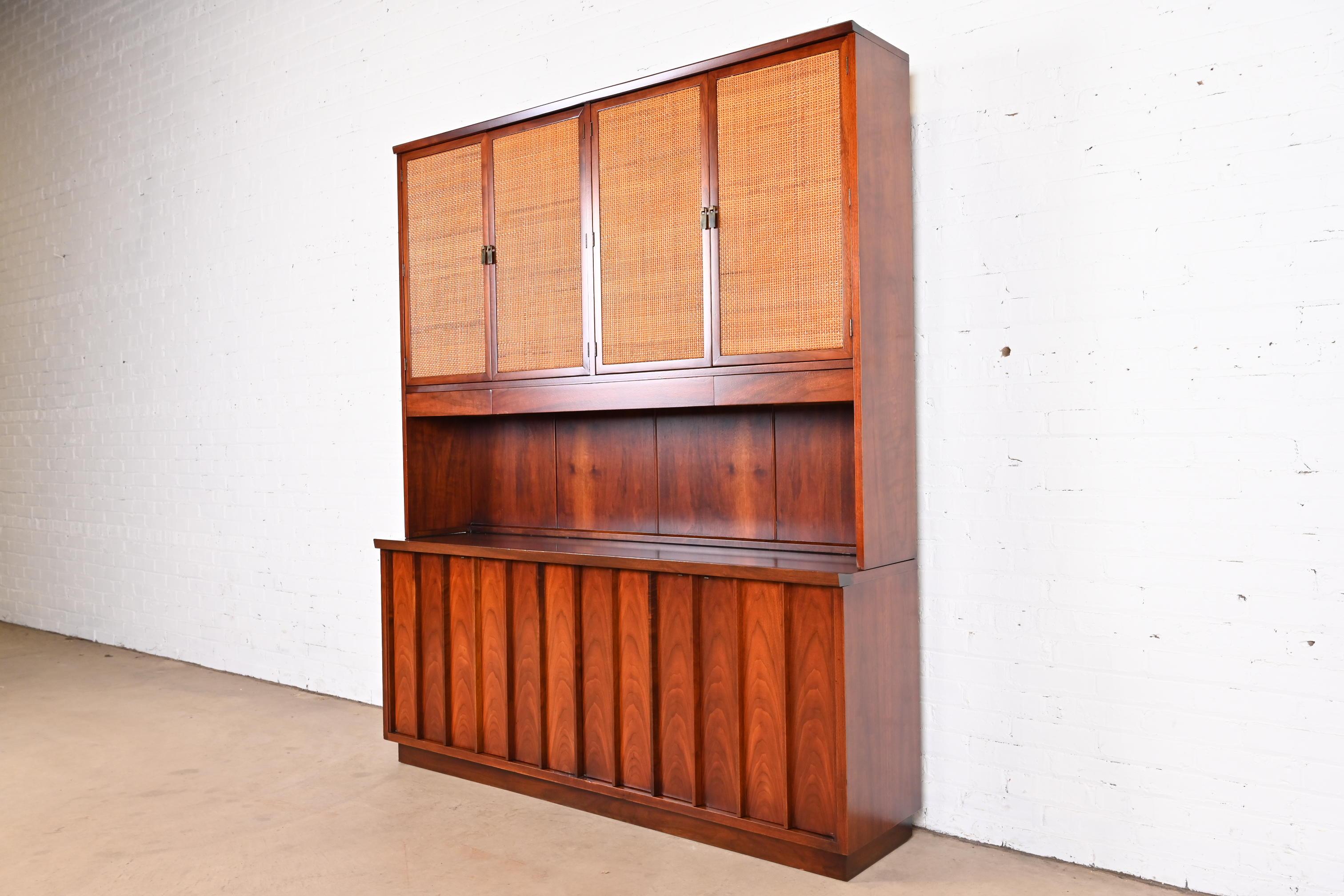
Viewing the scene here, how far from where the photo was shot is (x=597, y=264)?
152 inches

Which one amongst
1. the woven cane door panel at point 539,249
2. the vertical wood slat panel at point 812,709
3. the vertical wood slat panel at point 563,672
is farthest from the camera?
the woven cane door panel at point 539,249

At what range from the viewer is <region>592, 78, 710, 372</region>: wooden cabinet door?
359cm

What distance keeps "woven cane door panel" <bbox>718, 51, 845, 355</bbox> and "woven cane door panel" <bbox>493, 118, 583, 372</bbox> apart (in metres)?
0.69

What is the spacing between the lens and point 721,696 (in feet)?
11.4

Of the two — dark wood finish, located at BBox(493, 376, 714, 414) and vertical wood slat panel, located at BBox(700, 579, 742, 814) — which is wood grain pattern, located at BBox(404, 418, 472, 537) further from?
vertical wood slat panel, located at BBox(700, 579, 742, 814)

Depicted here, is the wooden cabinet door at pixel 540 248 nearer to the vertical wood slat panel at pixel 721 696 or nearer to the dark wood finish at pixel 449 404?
the dark wood finish at pixel 449 404

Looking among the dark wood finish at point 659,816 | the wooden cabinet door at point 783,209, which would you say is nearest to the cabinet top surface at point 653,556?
the wooden cabinet door at point 783,209

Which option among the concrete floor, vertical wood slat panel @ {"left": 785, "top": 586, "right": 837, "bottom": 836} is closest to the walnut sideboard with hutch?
vertical wood slat panel @ {"left": 785, "top": 586, "right": 837, "bottom": 836}

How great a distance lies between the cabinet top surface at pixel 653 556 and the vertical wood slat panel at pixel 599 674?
0.34 ft

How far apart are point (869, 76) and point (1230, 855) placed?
8.56 ft

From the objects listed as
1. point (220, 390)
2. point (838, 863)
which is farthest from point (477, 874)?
point (220, 390)

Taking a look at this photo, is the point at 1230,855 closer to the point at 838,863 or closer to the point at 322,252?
the point at 838,863

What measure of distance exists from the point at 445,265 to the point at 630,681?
1948 mm

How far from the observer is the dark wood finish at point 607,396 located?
3621 millimetres
